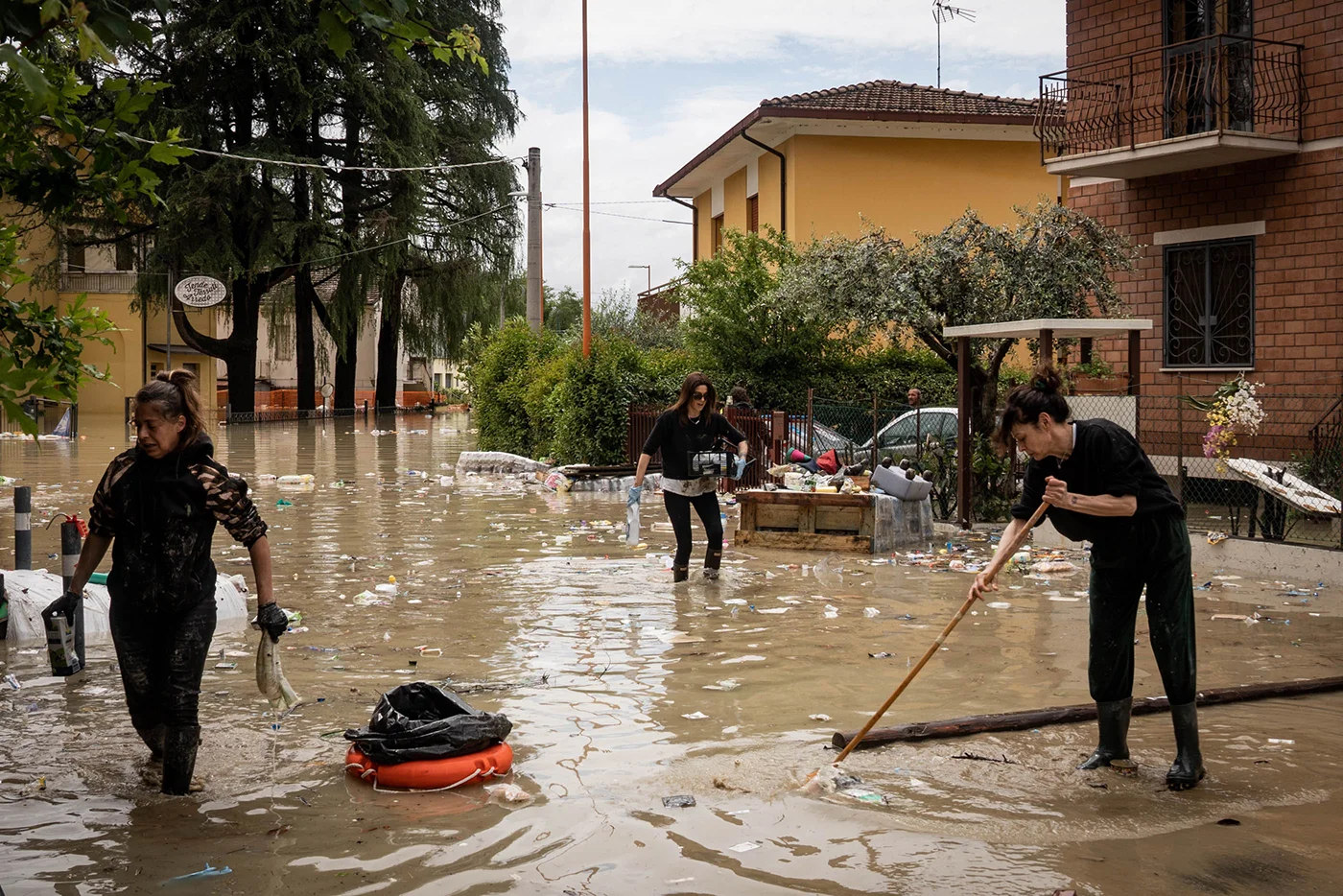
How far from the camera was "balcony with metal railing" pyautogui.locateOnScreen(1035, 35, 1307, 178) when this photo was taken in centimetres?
1681

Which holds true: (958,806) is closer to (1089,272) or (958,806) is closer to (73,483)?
(1089,272)

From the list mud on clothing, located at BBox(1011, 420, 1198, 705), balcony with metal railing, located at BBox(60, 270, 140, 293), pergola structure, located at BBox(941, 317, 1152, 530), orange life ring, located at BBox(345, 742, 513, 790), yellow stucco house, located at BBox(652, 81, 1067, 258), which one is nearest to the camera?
mud on clothing, located at BBox(1011, 420, 1198, 705)

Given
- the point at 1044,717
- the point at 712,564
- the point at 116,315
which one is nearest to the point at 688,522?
the point at 712,564

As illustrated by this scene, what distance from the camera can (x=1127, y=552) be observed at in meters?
5.40

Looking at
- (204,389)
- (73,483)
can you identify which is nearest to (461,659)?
(73,483)

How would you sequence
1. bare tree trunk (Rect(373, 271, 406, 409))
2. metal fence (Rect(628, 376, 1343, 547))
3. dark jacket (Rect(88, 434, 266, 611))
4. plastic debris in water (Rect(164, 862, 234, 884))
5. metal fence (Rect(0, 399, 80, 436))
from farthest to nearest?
bare tree trunk (Rect(373, 271, 406, 409)) → metal fence (Rect(0, 399, 80, 436)) → metal fence (Rect(628, 376, 1343, 547)) → dark jacket (Rect(88, 434, 266, 611)) → plastic debris in water (Rect(164, 862, 234, 884))

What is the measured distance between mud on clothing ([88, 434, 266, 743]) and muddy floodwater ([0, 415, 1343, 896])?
0.53 metres

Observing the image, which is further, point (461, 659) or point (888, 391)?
point (888, 391)

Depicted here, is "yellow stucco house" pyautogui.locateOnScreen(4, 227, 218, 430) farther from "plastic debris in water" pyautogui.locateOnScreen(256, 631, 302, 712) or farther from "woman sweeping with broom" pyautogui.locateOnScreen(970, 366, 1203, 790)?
"woman sweeping with broom" pyautogui.locateOnScreen(970, 366, 1203, 790)

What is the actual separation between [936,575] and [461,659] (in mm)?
5309

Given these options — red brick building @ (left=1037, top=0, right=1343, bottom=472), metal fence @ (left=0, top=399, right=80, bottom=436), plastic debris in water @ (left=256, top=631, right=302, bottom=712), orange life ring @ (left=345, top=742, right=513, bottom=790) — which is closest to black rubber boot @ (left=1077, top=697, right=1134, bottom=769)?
orange life ring @ (left=345, top=742, right=513, bottom=790)

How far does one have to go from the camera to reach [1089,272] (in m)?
18.2

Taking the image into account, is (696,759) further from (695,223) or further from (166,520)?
(695,223)

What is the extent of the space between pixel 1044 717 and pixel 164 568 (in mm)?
4216
